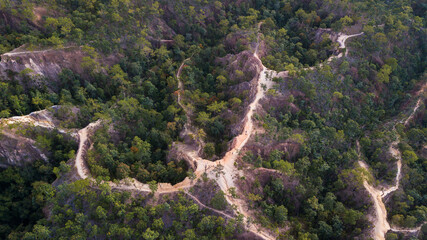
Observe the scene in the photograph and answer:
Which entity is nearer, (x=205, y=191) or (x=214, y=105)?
(x=205, y=191)

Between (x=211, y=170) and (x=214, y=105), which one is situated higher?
(x=214, y=105)

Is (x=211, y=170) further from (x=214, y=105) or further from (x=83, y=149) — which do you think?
(x=83, y=149)

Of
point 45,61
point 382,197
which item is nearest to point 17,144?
point 45,61

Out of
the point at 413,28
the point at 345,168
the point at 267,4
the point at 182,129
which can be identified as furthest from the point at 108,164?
the point at 413,28

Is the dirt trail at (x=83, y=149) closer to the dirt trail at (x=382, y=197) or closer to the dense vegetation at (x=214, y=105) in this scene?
the dense vegetation at (x=214, y=105)

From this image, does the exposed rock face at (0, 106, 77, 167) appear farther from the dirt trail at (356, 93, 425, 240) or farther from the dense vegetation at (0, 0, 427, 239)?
the dirt trail at (356, 93, 425, 240)

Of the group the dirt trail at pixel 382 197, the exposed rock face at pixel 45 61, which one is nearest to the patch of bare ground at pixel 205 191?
the dirt trail at pixel 382 197

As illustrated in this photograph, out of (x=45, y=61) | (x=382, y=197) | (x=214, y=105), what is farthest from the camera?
(x=214, y=105)

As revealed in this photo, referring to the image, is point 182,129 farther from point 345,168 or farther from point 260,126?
point 345,168
